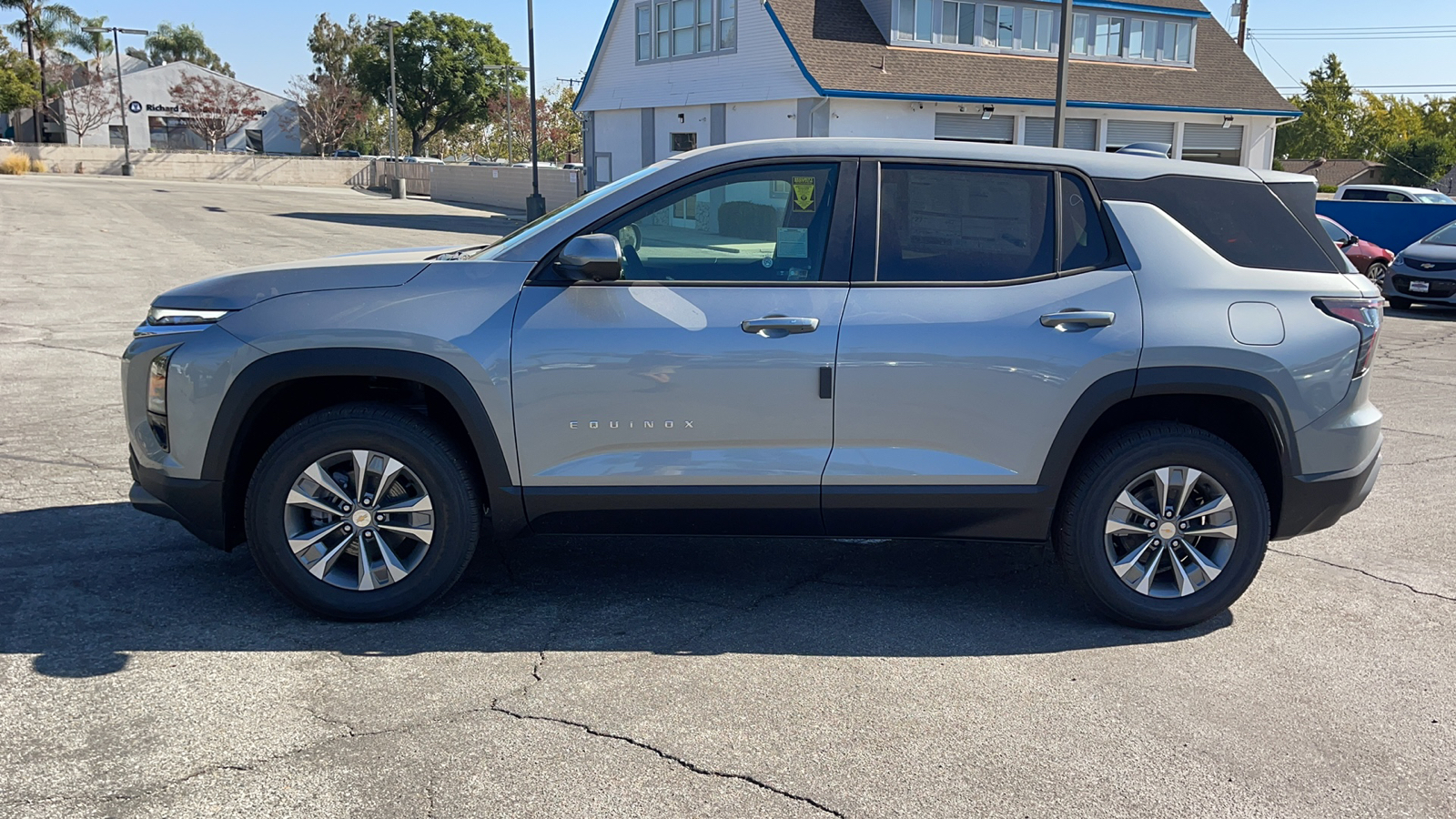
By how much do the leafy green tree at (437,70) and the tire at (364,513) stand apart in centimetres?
7432

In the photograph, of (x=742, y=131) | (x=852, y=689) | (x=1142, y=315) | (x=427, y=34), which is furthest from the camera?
(x=427, y=34)

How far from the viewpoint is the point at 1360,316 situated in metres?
4.65

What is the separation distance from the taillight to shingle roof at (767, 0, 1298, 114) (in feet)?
83.8

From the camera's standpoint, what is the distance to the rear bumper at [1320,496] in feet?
15.3

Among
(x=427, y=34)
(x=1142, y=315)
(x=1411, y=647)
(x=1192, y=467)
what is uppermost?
(x=427, y=34)

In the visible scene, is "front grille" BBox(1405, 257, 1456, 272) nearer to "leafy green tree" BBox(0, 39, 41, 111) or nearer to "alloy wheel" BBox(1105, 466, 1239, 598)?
"alloy wheel" BBox(1105, 466, 1239, 598)

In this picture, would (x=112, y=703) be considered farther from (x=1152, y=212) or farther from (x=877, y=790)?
(x=1152, y=212)

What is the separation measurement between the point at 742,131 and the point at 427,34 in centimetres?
4970

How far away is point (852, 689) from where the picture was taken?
13.4ft

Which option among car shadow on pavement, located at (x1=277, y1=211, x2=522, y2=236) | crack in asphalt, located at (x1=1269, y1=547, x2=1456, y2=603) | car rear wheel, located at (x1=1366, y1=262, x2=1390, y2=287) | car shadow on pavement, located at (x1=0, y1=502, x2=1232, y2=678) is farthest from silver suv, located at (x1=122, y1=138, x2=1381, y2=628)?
car shadow on pavement, located at (x1=277, y1=211, x2=522, y2=236)

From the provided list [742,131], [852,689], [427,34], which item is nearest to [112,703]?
[852,689]

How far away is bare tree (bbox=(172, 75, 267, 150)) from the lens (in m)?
74.8

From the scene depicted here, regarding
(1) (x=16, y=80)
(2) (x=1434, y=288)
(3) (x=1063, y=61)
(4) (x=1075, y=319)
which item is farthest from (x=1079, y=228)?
(1) (x=16, y=80)

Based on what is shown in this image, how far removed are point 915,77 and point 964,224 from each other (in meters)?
27.8
